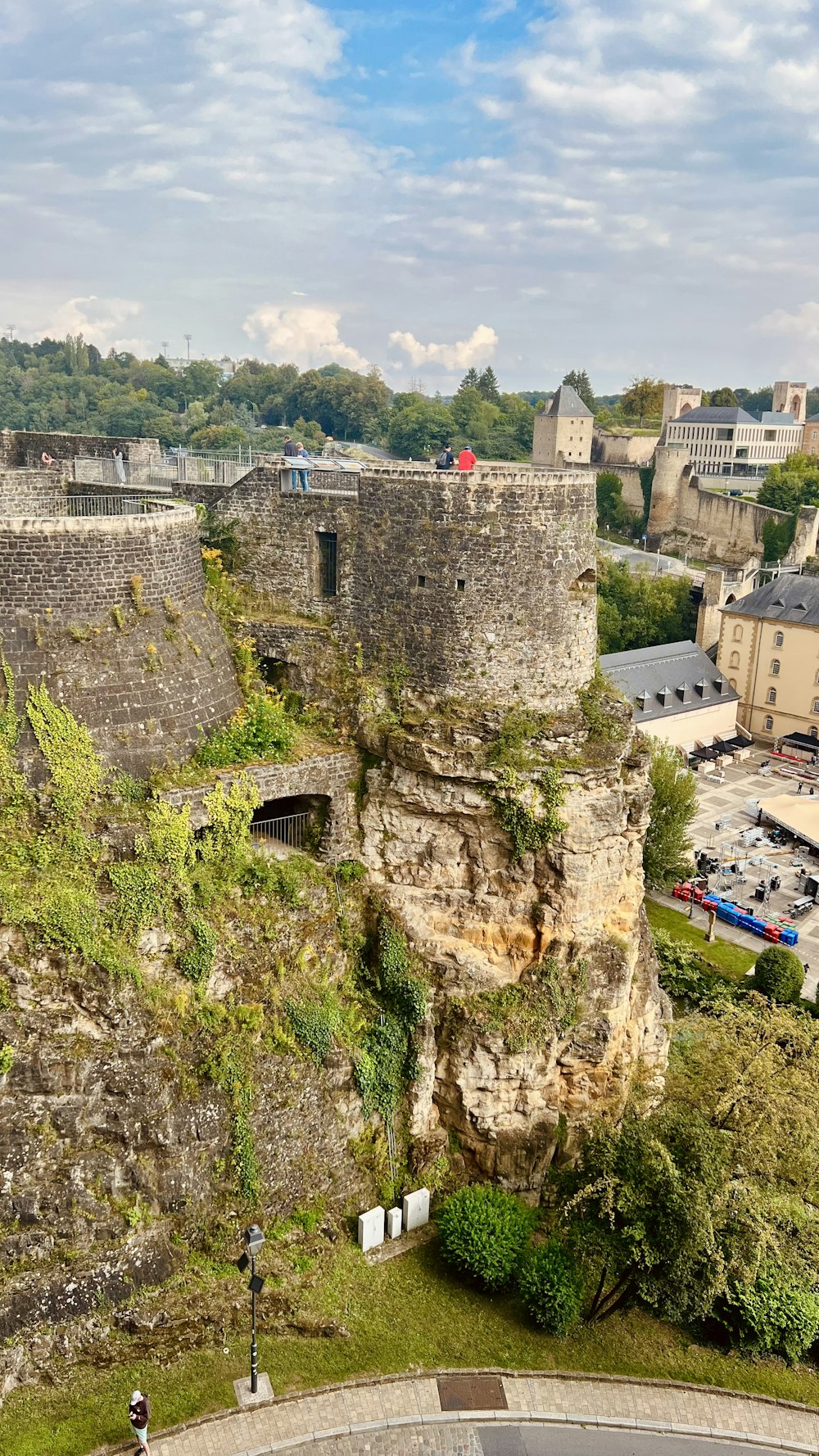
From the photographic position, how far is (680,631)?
6700cm

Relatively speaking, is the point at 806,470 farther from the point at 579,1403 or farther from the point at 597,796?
the point at 579,1403

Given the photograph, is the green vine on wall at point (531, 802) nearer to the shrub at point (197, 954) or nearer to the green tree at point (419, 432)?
the shrub at point (197, 954)

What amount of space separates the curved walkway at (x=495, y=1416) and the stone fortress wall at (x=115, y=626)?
1069cm

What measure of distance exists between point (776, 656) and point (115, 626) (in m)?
49.1

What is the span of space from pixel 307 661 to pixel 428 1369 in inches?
523

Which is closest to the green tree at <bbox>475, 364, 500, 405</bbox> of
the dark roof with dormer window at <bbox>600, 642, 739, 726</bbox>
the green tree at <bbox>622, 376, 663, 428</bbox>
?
the green tree at <bbox>622, 376, 663, 428</bbox>

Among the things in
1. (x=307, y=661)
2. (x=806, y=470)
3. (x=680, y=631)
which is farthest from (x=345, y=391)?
(x=307, y=661)

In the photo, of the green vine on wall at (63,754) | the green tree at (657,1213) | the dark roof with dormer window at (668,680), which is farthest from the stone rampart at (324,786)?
the dark roof with dormer window at (668,680)

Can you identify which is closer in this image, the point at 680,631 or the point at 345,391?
the point at 680,631

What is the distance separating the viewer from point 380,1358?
17.4 metres

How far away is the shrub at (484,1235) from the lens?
18.7 m

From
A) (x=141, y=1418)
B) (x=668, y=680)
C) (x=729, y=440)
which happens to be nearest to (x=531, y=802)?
(x=141, y=1418)

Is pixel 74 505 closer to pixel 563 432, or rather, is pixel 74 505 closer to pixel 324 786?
pixel 324 786

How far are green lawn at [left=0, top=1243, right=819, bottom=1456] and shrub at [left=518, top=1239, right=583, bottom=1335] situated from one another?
0.41m
